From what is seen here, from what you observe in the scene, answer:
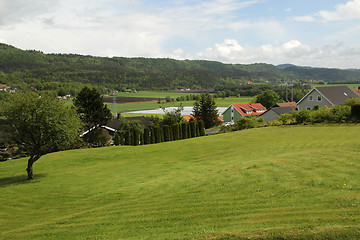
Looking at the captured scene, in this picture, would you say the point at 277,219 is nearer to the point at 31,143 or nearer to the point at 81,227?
the point at 81,227

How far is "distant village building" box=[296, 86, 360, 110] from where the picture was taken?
52.5m

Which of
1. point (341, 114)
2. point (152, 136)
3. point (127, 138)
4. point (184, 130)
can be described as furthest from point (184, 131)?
point (341, 114)

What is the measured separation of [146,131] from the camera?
4588cm

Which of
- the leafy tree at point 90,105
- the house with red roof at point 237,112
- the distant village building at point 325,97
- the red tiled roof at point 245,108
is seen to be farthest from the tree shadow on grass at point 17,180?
the red tiled roof at point 245,108

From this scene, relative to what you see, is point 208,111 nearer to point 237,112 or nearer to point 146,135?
point 237,112

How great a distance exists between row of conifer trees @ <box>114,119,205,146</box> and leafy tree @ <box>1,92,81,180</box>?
78.4 feet

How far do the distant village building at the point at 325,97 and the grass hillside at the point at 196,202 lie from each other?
35.8m

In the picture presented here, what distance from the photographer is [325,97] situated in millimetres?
52688

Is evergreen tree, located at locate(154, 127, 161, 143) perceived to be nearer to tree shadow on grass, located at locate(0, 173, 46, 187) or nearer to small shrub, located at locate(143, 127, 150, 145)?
small shrub, located at locate(143, 127, 150, 145)

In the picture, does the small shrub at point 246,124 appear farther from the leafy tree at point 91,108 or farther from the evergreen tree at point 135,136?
the leafy tree at point 91,108

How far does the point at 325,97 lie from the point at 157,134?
33.0 metres

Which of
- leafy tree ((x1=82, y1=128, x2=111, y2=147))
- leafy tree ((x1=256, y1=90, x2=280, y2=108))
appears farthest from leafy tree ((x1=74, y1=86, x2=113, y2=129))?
leafy tree ((x1=256, y1=90, x2=280, y2=108))

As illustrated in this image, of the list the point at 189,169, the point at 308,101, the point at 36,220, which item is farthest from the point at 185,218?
the point at 308,101

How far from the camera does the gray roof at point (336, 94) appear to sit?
52794 mm
